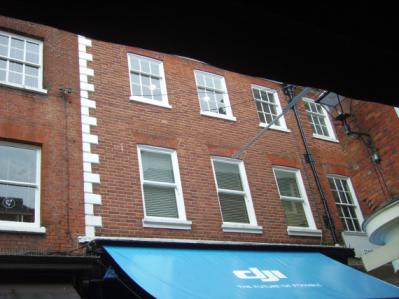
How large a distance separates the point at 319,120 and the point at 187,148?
270 inches

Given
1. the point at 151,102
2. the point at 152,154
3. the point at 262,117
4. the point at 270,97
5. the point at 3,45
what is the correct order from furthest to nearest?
the point at 270,97 → the point at 262,117 → the point at 151,102 → the point at 152,154 → the point at 3,45

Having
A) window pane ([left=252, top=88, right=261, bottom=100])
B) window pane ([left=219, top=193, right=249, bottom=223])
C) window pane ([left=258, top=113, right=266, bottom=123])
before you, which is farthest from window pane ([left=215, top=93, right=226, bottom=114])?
window pane ([left=219, top=193, right=249, bottom=223])

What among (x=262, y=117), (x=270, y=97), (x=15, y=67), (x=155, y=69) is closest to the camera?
(x=15, y=67)

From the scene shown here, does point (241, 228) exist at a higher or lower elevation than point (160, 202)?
lower

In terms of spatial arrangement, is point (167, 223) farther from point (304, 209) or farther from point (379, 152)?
point (379, 152)

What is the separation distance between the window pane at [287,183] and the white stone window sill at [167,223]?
3843 millimetres

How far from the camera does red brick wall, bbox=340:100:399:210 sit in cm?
1332

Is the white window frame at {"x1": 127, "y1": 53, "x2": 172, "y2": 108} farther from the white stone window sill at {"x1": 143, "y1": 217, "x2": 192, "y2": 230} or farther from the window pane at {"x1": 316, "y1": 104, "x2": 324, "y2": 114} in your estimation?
the window pane at {"x1": 316, "y1": 104, "x2": 324, "y2": 114}

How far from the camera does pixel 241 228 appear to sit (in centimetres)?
1106

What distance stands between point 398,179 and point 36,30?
11154 mm

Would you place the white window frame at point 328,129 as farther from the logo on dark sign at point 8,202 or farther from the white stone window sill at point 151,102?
the logo on dark sign at point 8,202

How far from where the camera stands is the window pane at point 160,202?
10188 mm

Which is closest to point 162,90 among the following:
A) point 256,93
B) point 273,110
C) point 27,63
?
point 27,63

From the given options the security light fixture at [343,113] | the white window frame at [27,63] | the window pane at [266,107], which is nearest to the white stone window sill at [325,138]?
the security light fixture at [343,113]
